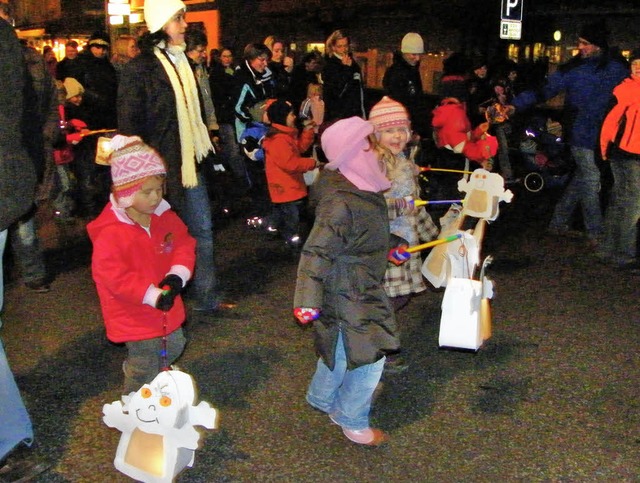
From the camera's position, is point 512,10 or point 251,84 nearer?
point 251,84

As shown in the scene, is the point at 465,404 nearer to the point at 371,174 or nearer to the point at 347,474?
the point at 347,474

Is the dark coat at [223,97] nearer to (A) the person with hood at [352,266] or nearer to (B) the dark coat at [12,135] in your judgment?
(A) the person with hood at [352,266]

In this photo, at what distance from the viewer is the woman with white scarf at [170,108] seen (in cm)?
495

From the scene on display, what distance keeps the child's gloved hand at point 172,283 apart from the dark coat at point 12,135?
657 millimetres

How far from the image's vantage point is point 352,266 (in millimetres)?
3715

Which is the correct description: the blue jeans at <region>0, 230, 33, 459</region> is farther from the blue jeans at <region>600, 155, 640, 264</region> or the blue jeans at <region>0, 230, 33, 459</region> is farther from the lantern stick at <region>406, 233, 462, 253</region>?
the blue jeans at <region>600, 155, 640, 264</region>

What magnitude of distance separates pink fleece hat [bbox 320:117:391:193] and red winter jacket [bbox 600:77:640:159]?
141 inches

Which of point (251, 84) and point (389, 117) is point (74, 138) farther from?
point (389, 117)

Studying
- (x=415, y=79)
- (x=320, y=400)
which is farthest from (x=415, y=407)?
(x=415, y=79)

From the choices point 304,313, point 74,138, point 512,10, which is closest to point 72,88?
point 74,138

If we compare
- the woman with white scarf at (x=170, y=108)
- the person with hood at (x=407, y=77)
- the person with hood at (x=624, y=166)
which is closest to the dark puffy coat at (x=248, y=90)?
the person with hood at (x=407, y=77)

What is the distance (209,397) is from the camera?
4.45 meters

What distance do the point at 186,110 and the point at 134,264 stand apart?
1813 millimetres

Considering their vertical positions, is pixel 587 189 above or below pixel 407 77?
below
